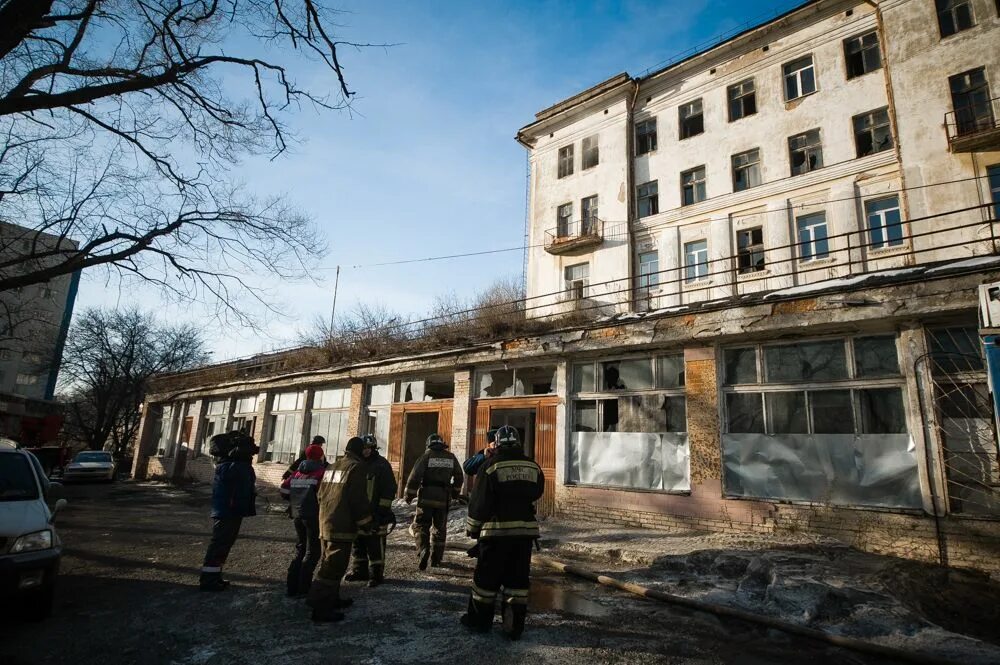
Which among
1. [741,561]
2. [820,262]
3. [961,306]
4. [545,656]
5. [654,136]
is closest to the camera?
[545,656]

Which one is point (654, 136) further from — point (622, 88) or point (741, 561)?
point (741, 561)

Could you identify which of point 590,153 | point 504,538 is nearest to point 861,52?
point 590,153

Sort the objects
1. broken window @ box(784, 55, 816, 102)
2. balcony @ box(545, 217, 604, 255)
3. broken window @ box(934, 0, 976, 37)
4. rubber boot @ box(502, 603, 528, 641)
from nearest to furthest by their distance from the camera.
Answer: rubber boot @ box(502, 603, 528, 641) → broken window @ box(934, 0, 976, 37) → broken window @ box(784, 55, 816, 102) → balcony @ box(545, 217, 604, 255)

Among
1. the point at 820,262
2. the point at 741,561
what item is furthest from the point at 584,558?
the point at 820,262

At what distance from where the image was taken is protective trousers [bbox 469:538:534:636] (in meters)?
4.53

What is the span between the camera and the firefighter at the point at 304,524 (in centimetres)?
566

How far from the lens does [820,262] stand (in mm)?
16578

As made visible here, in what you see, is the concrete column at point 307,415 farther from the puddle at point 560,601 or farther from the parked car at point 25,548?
the puddle at point 560,601

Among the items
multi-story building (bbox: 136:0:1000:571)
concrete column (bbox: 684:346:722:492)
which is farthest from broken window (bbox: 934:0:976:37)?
concrete column (bbox: 684:346:722:492)

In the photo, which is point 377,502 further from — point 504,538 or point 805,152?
point 805,152

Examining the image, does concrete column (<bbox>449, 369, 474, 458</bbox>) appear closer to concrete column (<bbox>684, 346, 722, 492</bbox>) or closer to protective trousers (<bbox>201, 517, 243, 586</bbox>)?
concrete column (<bbox>684, 346, 722, 492</bbox>)

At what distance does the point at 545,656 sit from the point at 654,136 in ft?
70.8

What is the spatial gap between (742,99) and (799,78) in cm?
192

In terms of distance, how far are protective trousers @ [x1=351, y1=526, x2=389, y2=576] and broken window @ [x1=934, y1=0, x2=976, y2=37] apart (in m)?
21.0
